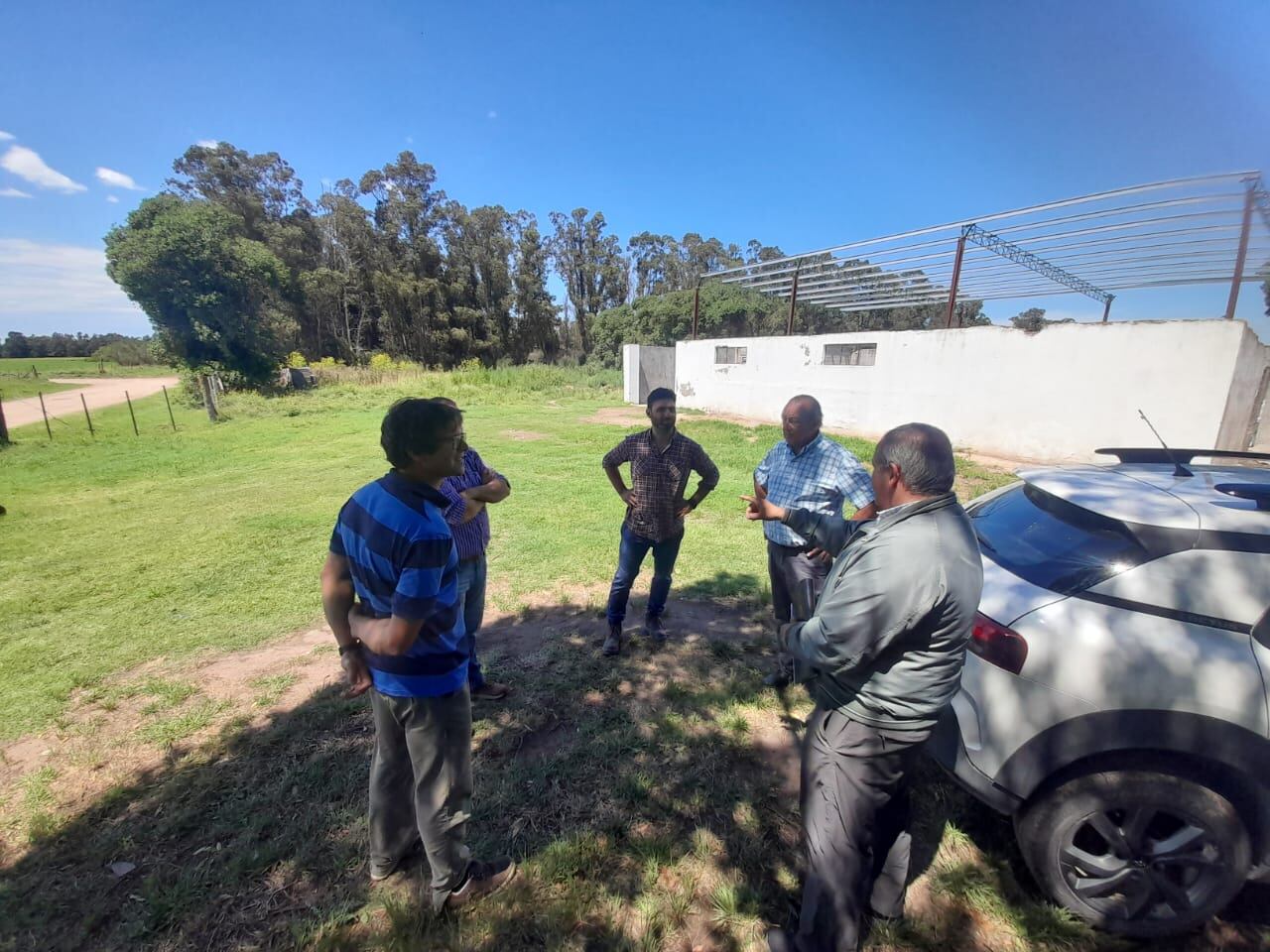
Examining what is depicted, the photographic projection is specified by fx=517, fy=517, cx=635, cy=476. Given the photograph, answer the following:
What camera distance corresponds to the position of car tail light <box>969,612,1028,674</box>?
1.79 meters

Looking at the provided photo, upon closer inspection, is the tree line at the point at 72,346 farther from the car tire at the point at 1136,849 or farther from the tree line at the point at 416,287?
the car tire at the point at 1136,849

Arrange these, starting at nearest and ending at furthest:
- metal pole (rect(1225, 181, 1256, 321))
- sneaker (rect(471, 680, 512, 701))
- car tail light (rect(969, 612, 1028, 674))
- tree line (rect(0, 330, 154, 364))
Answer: car tail light (rect(969, 612, 1028, 674)) → sneaker (rect(471, 680, 512, 701)) → metal pole (rect(1225, 181, 1256, 321)) → tree line (rect(0, 330, 154, 364))

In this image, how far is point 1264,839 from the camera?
1.60m

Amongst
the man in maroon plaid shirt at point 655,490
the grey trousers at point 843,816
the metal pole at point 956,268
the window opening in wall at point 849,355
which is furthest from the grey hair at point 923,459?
the window opening in wall at point 849,355

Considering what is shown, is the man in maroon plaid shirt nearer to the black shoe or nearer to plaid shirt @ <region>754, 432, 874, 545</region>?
plaid shirt @ <region>754, 432, 874, 545</region>

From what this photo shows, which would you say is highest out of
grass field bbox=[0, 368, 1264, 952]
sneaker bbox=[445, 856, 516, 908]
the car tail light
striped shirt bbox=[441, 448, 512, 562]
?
striped shirt bbox=[441, 448, 512, 562]

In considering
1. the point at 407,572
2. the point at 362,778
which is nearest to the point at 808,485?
the point at 407,572

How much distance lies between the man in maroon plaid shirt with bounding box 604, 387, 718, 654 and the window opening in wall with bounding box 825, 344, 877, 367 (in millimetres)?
11679

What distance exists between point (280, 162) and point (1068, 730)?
159 ft

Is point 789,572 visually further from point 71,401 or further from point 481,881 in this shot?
point 71,401

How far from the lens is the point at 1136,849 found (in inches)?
67.4

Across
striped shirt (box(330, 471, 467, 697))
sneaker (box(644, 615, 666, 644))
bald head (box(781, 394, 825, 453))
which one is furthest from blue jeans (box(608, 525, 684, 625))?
striped shirt (box(330, 471, 467, 697))

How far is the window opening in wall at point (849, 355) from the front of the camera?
13.6 metres

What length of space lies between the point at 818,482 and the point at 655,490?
100 cm
